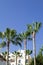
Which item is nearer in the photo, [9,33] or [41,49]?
[9,33]

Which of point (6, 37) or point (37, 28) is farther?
point (37, 28)

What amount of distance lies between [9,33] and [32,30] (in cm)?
1018

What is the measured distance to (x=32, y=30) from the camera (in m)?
62.9

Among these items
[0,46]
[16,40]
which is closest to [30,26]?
[16,40]

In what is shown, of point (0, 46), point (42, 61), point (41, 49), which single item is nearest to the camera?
point (0, 46)

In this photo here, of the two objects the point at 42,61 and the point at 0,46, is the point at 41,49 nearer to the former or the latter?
the point at 42,61

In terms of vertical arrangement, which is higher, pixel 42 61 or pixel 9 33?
pixel 9 33

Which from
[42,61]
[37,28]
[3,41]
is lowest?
[42,61]

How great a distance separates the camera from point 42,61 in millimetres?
66250

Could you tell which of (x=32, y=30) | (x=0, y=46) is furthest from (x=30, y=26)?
(x=0, y=46)

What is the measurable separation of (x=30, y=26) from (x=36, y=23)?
204 centimetres

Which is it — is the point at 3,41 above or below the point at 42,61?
above

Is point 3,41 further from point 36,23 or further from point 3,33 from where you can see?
point 36,23

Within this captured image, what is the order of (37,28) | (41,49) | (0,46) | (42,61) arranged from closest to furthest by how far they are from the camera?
(0,46) → (37,28) → (42,61) → (41,49)
